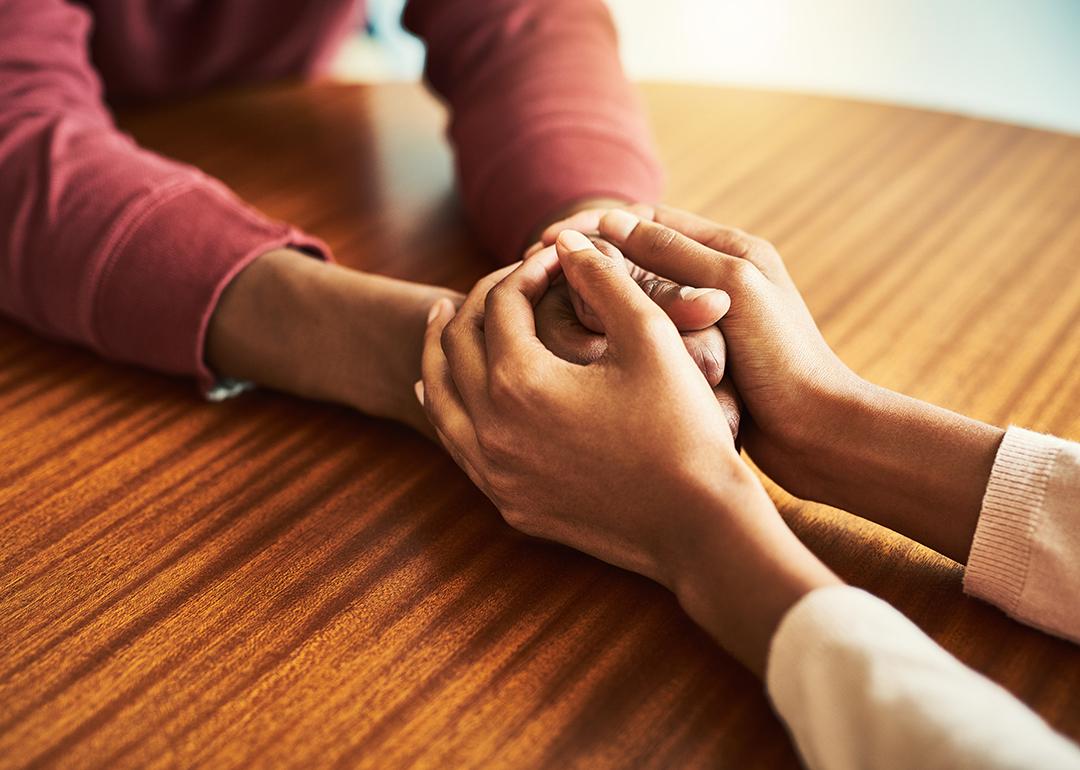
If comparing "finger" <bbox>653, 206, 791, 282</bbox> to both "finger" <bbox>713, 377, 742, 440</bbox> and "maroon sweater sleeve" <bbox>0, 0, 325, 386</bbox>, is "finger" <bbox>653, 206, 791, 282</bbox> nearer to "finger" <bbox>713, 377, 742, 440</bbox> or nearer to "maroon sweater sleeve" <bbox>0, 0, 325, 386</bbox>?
"finger" <bbox>713, 377, 742, 440</bbox>

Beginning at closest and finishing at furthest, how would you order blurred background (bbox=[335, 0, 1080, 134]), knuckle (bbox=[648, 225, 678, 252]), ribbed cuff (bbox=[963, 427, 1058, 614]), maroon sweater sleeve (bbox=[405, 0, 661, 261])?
ribbed cuff (bbox=[963, 427, 1058, 614])
knuckle (bbox=[648, 225, 678, 252])
maroon sweater sleeve (bbox=[405, 0, 661, 261])
blurred background (bbox=[335, 0, 1080, 134])

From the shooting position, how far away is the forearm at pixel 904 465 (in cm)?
48

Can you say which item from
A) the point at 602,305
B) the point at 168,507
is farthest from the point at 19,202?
the point at 602,305

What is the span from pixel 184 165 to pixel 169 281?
177 millimetres

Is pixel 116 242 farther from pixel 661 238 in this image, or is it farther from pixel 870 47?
pixel 870 47

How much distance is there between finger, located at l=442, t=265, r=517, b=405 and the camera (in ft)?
1.66

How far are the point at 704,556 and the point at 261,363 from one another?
31 centimetres

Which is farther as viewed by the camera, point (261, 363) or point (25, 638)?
point (261, 363)

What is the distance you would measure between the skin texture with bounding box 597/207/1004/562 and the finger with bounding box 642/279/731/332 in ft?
0.08

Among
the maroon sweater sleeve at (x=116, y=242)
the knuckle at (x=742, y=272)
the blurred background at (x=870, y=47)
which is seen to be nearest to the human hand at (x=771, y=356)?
the knuckle at (x=742, y=272)

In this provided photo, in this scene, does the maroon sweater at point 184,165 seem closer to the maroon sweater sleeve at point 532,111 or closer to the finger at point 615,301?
the maroon sweater sleeve at point 532,111

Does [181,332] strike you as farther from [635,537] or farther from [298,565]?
[635,537]

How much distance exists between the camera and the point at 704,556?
1.41ft

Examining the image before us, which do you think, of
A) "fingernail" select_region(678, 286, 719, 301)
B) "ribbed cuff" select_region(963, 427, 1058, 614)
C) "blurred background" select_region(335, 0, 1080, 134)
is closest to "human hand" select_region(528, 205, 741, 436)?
"fingernail" select_region(678, 286, 719, 301)
